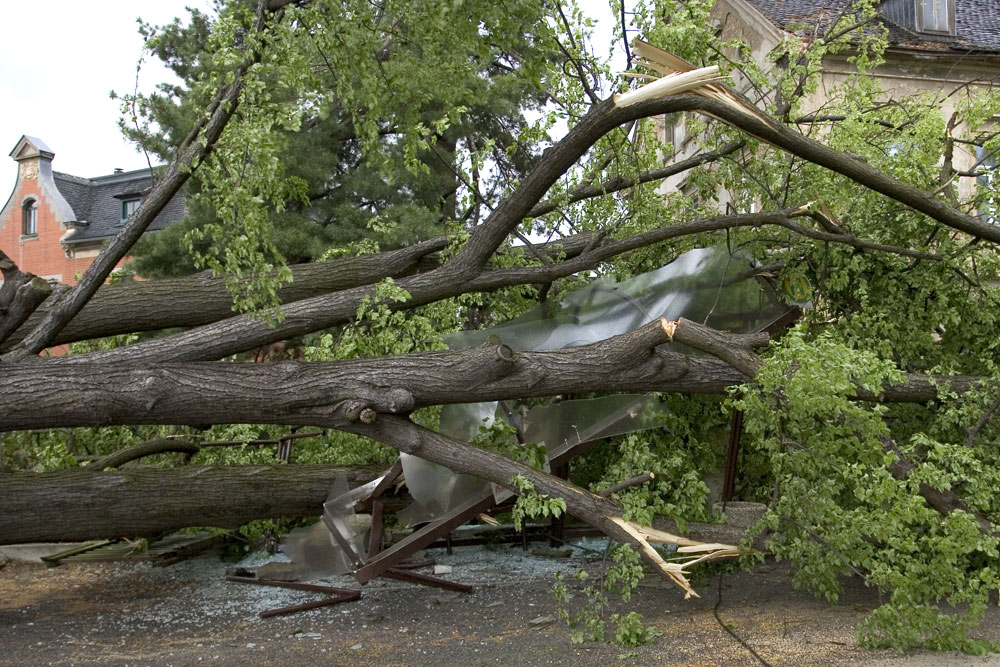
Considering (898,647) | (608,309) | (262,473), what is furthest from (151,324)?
(898,647)

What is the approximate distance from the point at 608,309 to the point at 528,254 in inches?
36.7

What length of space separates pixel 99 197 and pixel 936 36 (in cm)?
2461

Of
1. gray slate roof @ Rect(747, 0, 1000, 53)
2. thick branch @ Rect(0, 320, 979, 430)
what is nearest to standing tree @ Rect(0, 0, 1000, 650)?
thick branch @ Rect(0, 320, 979, 430)

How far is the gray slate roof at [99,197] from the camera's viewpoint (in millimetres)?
28203

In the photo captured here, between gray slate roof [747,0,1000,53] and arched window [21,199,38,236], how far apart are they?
2326cm

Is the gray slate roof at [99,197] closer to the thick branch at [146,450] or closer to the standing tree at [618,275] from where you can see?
the thick branch at [146,450]

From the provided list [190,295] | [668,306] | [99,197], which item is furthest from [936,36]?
[99,197]

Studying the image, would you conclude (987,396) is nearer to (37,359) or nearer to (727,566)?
(727,566)

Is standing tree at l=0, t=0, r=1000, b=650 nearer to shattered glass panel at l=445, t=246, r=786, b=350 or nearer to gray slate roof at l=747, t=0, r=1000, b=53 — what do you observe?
shattered glass panel at l=445, t=246, r=786, b=350

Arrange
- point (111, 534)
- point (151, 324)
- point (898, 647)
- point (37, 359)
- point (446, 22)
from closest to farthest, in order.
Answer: point (898, 647), point (37, 359), point (446, 22), point (111, 534), point (151, 324)

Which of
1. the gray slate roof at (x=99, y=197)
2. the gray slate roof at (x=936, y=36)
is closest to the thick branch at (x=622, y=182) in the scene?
the gray slate roof at (x=936, y=36)

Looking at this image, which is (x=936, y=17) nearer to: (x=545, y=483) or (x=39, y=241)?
(x=545, y=483)

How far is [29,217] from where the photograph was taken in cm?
2970

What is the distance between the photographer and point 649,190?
7.75 meters
